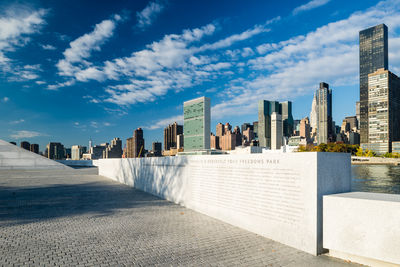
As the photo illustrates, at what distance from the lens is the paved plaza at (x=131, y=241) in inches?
211

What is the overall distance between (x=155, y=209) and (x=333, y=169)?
7.32 metres

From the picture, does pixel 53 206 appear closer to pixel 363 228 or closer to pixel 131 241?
pixel 131 241

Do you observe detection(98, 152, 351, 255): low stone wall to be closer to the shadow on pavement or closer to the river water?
the shadow on pavement

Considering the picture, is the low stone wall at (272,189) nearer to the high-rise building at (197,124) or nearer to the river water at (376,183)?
the river water at (376,183)

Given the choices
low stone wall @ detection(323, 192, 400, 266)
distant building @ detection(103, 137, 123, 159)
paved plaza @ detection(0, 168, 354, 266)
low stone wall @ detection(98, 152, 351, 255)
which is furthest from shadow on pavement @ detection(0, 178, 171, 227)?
distant building @ detection(103, 137, 123, 159)

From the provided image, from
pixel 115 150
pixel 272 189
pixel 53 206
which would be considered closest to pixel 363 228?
pixel 272 189

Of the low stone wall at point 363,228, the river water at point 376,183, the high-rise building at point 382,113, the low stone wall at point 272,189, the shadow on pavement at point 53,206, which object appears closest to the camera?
the low stone wall at point 363,228

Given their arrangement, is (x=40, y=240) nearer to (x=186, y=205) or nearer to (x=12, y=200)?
(x=186, y=205)

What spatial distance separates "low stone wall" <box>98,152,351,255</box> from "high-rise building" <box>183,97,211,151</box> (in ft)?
278

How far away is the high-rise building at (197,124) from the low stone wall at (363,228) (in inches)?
3509

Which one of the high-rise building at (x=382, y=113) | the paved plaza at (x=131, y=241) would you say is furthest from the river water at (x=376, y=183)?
the high-rise building at (x=382, y=113)

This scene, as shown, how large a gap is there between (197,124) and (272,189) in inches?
3706

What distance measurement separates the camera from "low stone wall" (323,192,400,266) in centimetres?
468

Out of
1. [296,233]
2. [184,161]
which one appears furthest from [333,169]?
[184,161]
